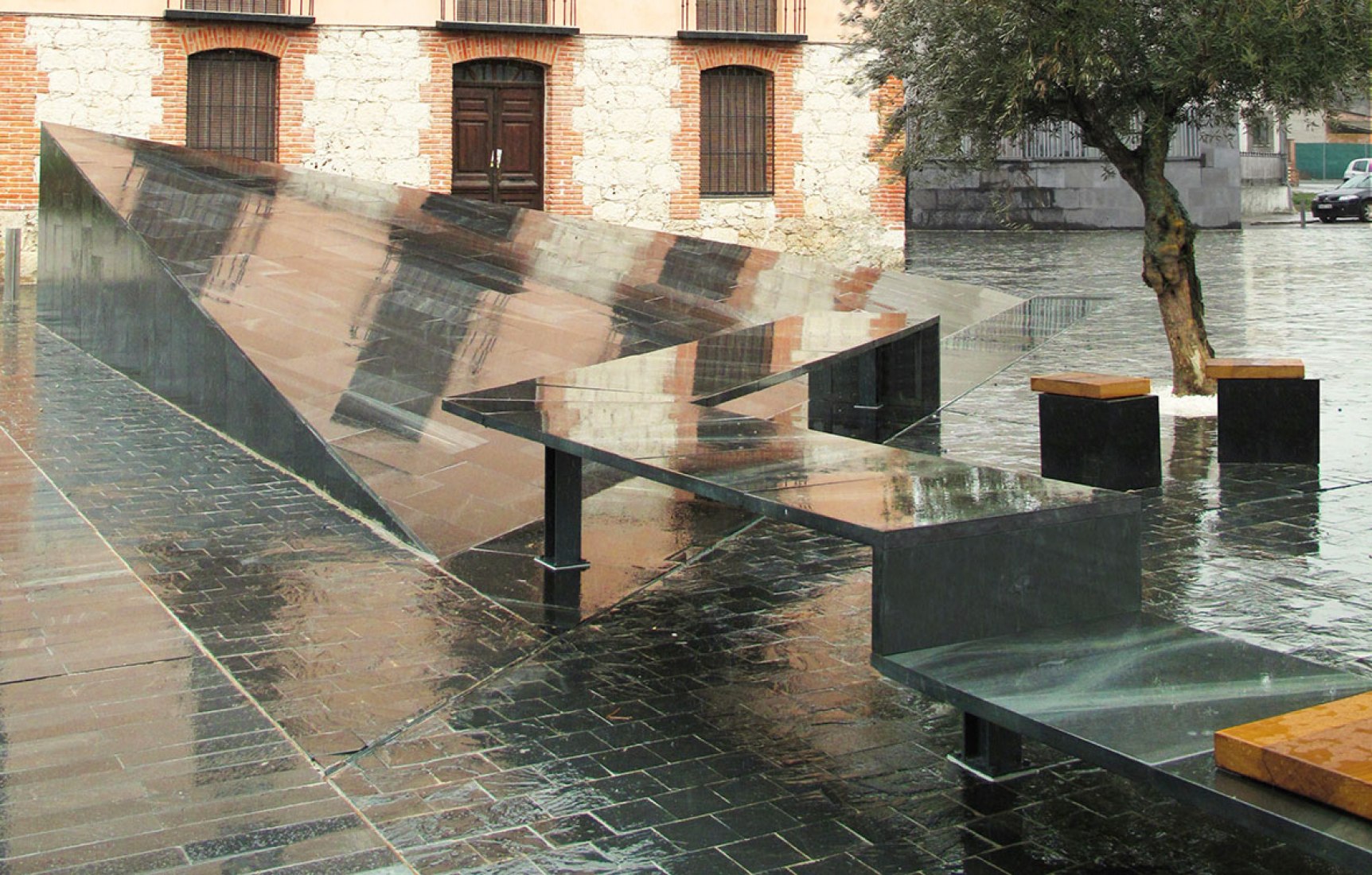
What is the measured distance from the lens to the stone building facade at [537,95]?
18031 millimetres

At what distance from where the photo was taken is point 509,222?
1346 cm

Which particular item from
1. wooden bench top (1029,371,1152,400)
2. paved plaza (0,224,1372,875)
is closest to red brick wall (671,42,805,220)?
paved plaza (0,224,1372,875)

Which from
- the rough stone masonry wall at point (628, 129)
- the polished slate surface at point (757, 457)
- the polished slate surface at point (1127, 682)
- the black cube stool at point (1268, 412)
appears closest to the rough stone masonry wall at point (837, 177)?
the rough stone masonry wall at point (628, 129)

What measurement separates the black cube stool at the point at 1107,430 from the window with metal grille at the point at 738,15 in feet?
47.0

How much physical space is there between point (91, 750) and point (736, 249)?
9736mm

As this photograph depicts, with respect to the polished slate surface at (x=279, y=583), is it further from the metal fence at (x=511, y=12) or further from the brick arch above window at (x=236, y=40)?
the metal fence at (x=511, y=12)

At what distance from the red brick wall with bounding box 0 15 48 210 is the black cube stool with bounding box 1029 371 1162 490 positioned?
14086 mm

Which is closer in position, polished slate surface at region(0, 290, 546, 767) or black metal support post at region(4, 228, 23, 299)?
polished slate surface at region(0, 290, 546, 767)

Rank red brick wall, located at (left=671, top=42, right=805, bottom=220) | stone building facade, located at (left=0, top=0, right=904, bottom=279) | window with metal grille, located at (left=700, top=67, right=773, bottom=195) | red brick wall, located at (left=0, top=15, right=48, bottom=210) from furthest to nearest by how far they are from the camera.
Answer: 1. window with metal grille, located at (left=700, top=67, right=773, bottom=195)
2. red brick wall, located at (left=671, top=42, right=805, bottom=220)
3. stone building facade, located at (left=0, top=0, right=904, bottom=279)
4. red brick wall, located at (left=0, top=15, right=48, bottom=210)

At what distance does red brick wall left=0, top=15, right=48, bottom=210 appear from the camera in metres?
17.6

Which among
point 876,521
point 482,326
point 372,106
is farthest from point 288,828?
point 372,106

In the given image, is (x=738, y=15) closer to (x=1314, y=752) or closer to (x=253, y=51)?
(x=253, y=51)

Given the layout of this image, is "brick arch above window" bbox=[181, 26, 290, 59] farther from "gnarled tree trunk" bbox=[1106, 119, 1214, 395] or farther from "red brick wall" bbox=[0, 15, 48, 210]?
"gnarled tree trunk" bbox=[1106, 119, 1214, 395]

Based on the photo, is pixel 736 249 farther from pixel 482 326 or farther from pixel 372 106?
pixel 372 106
